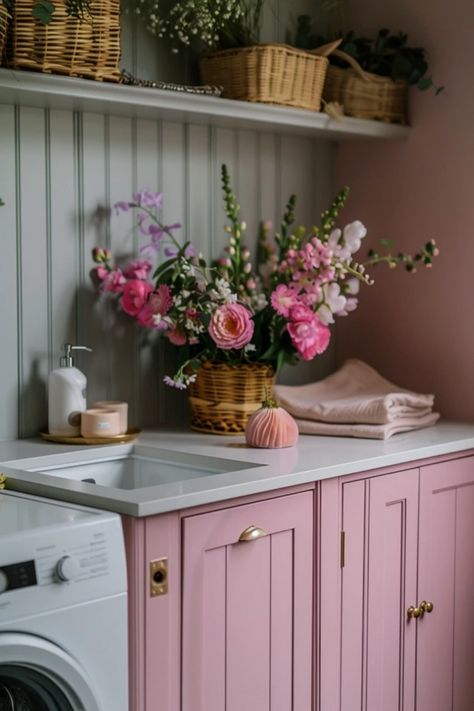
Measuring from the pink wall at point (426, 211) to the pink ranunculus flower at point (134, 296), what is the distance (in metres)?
0.82

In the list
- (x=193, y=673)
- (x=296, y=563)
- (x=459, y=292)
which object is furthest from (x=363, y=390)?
(x=193, y=673)

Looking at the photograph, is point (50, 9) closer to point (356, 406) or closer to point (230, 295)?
point (230, 295)

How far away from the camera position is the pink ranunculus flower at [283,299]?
261cm

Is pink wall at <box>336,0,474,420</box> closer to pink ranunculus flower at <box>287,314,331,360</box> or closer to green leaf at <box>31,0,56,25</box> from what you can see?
pink ranunculus flower at <box>287,314,331,360</box>

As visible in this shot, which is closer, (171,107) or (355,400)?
(171,107)

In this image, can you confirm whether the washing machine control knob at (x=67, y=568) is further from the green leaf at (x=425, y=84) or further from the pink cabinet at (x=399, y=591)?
the green leaf at (x=425, y=84)

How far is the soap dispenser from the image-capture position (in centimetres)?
251

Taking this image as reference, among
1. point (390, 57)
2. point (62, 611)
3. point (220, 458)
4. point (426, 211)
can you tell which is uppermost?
point (390, 57)

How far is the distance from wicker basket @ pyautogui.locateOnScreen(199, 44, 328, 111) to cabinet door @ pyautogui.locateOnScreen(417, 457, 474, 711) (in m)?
1.00

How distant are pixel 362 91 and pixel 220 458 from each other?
1215 mm

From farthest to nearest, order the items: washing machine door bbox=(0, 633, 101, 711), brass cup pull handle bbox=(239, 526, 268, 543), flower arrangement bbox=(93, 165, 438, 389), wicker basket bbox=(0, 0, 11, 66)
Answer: flower arrangement bbox=(93, 165, 438, 389)
wicker basket bbox=(0, 0, 11, 66)
brass cup pull handle bbox=(239, 526, 268, 543)
washing machine door bbox=(0, 633, 101, 711)

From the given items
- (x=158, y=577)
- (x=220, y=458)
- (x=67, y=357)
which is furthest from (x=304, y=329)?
(x=158, y=577)

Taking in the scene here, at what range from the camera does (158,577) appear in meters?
1.92

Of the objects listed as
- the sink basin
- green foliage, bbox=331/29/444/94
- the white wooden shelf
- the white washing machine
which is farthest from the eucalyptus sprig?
the white washing machine
